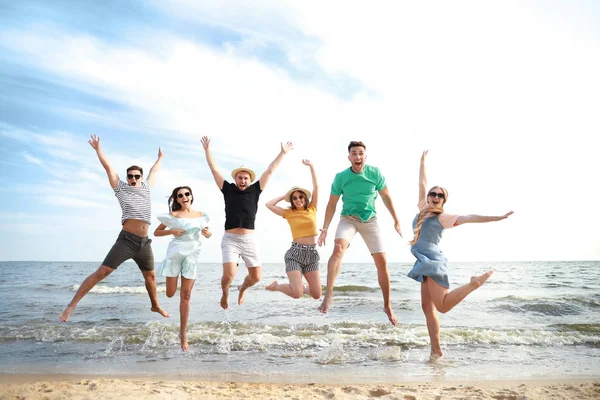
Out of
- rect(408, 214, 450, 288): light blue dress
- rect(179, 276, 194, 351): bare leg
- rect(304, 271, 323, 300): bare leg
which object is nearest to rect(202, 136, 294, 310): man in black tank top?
rect(179, 276, 194, 351): bare leg

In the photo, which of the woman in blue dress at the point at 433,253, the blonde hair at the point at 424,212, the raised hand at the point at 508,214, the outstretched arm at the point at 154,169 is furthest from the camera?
→ the outstretched arm at the point at 154,169

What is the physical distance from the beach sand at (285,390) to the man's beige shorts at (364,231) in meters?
2.06

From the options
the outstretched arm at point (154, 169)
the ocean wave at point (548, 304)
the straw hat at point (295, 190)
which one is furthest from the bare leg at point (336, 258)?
the ocean wave at point (548, 304)

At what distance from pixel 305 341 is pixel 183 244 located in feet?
14.4

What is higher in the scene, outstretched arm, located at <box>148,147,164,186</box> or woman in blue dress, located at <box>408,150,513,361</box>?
outstretched arm, located at <box>148,147,164,186</box>

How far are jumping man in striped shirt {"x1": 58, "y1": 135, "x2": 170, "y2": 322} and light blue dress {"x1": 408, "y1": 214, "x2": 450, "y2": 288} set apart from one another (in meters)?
4.32

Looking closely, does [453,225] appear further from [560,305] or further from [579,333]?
[560,305]

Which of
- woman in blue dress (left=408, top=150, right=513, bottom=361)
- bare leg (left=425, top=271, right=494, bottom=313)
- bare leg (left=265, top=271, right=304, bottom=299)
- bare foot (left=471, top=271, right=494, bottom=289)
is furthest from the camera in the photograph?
bare leg (left=265, top=271, right=304, bottom=299)

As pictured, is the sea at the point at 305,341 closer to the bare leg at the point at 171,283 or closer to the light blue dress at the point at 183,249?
the bare leg at the point at 171,283

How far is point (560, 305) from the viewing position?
16641 mm

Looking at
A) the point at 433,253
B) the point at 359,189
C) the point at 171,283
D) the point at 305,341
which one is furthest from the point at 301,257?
the point at 305,341

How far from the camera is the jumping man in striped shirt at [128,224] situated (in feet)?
24.6

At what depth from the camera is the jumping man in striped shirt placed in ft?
24.6

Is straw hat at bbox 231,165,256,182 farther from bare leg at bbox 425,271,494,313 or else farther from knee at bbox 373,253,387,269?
bare leg at bbox 425,271,494,313
